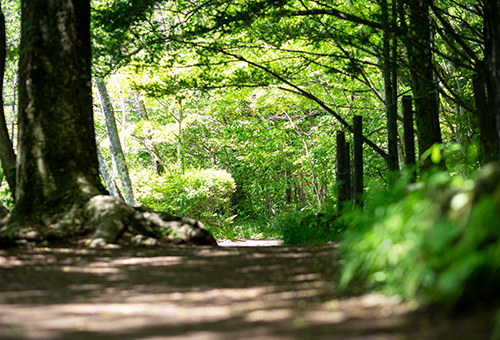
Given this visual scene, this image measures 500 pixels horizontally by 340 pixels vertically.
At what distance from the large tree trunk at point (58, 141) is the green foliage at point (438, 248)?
3681 mm

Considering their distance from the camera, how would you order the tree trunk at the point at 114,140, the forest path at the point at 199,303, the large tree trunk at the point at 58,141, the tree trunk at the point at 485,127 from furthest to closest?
the tree trunk at the point at 114,140 < the large tree trunk at the point at 58,141 < the tree trunk at the point at 485,127 < the forest path at the point at 199,303

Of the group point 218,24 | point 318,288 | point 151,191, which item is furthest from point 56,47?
point 151,191

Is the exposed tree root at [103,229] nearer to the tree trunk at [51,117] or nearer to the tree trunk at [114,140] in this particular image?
the tree trunk at [51,117]

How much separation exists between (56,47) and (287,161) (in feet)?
48.0

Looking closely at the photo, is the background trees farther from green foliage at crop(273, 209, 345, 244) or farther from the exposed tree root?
the exposed tree root

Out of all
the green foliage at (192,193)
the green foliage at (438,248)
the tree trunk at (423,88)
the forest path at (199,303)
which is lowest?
the forest path at (199,303)

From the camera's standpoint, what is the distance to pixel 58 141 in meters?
6.80

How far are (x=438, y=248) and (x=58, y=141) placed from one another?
5436 mm

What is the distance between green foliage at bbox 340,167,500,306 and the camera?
252 cm

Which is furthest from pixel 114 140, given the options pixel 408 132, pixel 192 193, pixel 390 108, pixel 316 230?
pixel 408 132

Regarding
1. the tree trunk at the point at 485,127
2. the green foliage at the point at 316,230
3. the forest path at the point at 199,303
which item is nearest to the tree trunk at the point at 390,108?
the green foliage at the point at 316,230

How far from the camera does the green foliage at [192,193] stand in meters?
16.8

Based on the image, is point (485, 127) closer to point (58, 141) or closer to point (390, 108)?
point (390, 108)

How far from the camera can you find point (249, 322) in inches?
106
